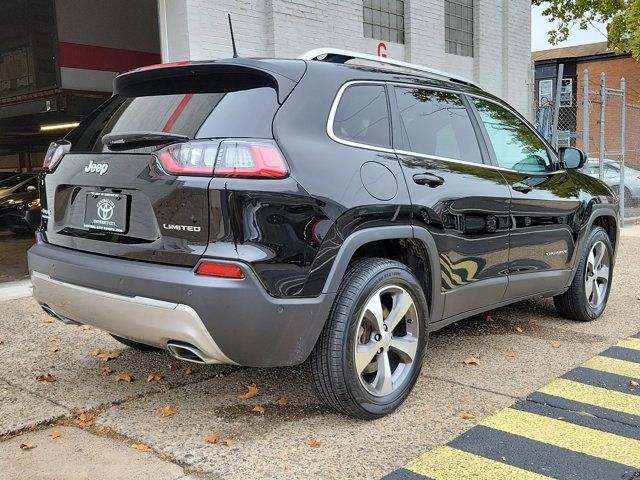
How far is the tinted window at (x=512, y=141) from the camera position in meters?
4.64

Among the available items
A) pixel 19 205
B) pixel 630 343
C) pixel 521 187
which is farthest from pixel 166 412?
pixel 19 205

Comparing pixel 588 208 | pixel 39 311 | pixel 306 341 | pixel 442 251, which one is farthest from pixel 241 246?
pixel 39 311

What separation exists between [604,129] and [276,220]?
1294cm

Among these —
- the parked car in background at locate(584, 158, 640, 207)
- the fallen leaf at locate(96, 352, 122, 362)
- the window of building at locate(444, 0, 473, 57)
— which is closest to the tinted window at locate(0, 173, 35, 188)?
the fallen leaf at locate(96, 352, 122, 362)

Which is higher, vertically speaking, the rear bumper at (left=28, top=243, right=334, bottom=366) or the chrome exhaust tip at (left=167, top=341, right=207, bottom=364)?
the rear bumper at (left=28, top=243, right=334, bottom=366)

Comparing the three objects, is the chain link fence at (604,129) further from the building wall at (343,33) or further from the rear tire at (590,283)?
the rear tire at (590,283)

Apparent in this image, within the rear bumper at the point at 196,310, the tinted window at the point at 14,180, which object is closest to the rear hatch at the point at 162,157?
the rear bumper at the point at 196,310

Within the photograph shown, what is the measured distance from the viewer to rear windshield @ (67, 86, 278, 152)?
3104mm

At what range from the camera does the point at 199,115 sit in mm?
3199

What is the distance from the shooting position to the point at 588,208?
212 inches

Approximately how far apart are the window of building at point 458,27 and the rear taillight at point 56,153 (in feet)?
33.8

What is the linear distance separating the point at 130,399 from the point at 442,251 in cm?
197

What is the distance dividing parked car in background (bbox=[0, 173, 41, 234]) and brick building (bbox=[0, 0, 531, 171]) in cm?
76

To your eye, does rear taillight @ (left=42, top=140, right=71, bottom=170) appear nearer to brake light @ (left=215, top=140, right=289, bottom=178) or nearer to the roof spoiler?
the roof spoiler
